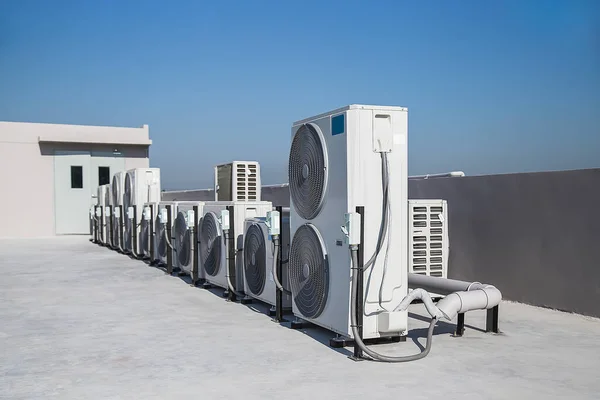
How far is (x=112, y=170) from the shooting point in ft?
67.8

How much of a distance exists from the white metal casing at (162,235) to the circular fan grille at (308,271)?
4269mm

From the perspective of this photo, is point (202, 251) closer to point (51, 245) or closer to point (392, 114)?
point (392, 114)

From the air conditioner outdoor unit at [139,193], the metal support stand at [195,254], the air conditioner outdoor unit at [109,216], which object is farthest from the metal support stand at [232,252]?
the air conditioner outdoor unit at [109,216]

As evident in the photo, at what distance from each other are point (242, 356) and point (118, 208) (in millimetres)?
9497

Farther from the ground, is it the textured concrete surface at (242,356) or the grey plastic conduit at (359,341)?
the grey plastic conduit at (359,341)

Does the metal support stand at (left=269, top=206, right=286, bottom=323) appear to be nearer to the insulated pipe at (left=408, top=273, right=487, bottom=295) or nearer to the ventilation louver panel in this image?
the insulated pipe at (left=408, top=273, right=487, bottom=295)

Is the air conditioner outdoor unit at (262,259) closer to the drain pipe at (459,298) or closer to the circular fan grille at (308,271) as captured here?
the circular fan grille at (308,271)

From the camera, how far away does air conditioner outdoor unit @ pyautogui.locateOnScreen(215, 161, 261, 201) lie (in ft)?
28.7

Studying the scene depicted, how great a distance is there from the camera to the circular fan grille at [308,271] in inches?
197

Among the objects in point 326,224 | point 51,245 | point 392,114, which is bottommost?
Result: point 51,245

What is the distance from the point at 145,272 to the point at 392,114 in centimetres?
626

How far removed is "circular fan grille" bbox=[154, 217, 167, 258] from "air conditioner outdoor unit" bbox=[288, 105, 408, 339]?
5.56 metres

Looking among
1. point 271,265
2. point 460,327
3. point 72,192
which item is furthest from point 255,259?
point 72,192

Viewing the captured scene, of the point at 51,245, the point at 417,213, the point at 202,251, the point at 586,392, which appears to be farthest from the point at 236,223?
the point at 51,245
